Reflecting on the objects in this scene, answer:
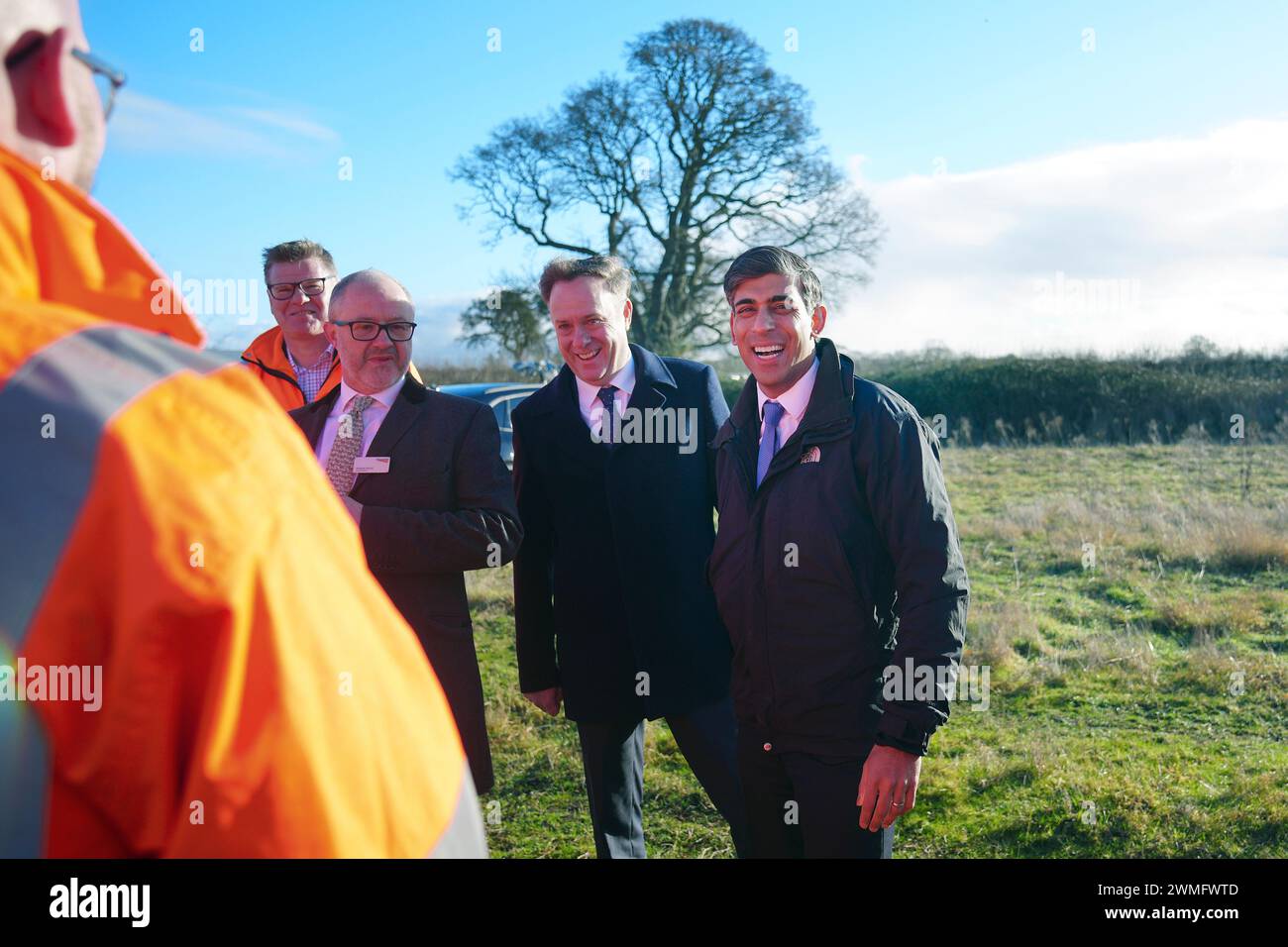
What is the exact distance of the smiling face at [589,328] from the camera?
3.52 m

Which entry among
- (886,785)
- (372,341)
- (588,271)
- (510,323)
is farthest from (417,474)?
(510,323)

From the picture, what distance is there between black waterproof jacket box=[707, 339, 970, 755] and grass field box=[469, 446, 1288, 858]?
152 cm

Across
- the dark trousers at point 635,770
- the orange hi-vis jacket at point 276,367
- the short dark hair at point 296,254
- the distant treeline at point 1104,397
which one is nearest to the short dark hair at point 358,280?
the orange hi-vis jacket at point 276,367

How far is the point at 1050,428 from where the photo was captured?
1867 centimetres

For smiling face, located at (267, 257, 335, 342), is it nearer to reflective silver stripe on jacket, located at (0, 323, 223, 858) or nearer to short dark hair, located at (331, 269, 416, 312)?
short dark hair, located at (331, 269, 416, 312)

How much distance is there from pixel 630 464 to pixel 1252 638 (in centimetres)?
487

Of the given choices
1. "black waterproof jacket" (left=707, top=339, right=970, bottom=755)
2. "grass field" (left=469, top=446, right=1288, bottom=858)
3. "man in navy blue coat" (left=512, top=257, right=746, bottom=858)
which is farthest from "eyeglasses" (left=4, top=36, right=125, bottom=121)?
"grass field" (left=469, top=446, right=1288, bottom=858)

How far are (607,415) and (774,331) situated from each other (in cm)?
82

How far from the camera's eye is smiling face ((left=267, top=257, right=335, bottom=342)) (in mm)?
3953

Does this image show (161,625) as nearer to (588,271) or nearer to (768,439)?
(768,439)

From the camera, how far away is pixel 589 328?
3527mm

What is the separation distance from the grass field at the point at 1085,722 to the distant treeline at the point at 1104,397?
8.56 meters

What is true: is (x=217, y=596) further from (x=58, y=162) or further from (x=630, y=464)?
(x=630, y=464)

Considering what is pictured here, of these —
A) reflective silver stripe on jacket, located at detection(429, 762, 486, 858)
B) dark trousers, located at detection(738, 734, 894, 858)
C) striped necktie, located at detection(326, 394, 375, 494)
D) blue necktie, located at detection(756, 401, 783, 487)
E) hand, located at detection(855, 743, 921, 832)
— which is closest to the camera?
reflective silver stripe on jacket, located at detection(429, 762, 486, 858)
